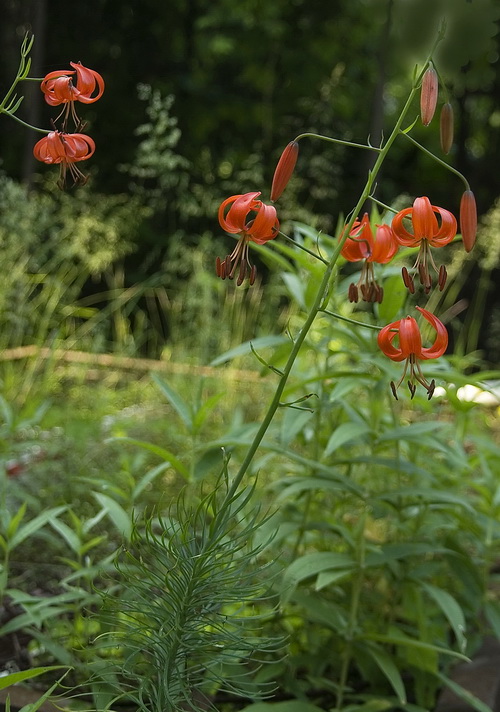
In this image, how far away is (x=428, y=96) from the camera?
2.47ft

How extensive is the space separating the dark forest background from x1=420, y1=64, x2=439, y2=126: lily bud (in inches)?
154

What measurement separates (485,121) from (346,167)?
1.74m

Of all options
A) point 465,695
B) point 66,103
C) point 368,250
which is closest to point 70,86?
point 66,103

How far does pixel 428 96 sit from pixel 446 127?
0.07 m

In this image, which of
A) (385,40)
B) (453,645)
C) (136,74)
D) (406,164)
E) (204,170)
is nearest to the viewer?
(453,645)

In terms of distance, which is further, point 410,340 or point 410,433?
point 410,433

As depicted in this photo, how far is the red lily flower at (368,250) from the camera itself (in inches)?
32.0

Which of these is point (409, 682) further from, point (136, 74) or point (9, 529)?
point (136, 74)

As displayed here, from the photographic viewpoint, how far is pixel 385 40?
4.96 metres

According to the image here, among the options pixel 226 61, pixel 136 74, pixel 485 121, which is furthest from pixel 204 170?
pixel 485 121

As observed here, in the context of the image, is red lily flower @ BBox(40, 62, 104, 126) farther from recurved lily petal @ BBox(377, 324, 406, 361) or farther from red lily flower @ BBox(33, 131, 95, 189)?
recurved lily petal @ BBox(377, 324, 406, 361)

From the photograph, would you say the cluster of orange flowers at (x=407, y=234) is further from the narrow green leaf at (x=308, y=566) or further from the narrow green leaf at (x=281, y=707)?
the narrow green leaf at (x=281, y=707)

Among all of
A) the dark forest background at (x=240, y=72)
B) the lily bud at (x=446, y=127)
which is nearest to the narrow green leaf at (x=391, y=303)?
the lily bud at (x=446, y=127)

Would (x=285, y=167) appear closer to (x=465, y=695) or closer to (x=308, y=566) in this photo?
(x=308, y=566)
